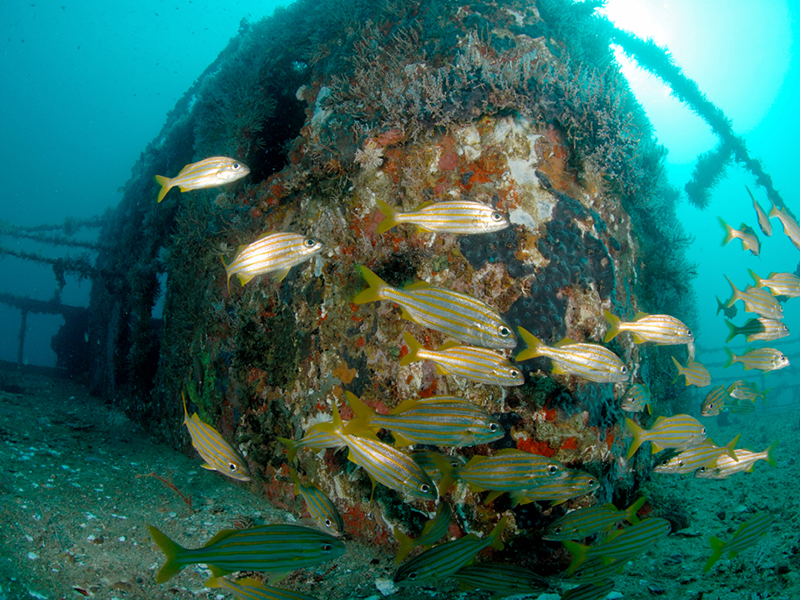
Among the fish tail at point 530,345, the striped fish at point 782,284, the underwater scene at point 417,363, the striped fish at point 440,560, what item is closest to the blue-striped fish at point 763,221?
the underwater scene at point 417,363

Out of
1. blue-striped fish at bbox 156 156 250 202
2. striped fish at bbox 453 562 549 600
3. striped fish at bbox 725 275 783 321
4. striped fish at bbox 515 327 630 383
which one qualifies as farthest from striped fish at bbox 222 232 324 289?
striped fish at bbox 725 275 783 321

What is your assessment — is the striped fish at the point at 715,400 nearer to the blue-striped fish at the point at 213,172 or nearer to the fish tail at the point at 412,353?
the fish tail at the point at 412,353

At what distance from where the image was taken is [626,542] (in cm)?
263

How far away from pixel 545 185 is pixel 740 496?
18.1 feet

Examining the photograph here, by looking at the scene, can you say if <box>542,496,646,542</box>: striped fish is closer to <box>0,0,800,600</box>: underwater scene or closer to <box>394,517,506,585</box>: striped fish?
<box>0,0,800,600</box>: underwater scene

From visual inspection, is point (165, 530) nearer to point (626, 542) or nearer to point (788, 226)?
point (626, 542)

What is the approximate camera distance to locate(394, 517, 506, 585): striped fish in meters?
2.20

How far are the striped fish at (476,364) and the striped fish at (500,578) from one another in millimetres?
1203

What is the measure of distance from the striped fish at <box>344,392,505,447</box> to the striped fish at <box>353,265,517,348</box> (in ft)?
1.52

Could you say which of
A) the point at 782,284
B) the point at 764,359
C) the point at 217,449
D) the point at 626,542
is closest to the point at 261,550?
the point at 217,449

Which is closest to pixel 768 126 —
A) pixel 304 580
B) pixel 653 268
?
pixel 653 268

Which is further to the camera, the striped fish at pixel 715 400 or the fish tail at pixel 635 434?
the striped fish at pixel 715 400

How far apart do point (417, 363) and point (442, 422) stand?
45.8 inches

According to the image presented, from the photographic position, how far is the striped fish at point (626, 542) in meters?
2.58
